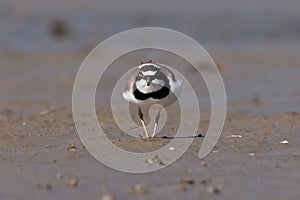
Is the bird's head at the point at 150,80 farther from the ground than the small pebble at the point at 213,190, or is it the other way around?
the bird's head at the point at 150,80

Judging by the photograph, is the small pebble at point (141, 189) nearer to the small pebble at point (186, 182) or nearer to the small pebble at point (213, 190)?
the small pebble at point (186, 182)

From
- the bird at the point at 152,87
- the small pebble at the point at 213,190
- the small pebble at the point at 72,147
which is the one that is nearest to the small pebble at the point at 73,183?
the small pebble at the point at 213,190

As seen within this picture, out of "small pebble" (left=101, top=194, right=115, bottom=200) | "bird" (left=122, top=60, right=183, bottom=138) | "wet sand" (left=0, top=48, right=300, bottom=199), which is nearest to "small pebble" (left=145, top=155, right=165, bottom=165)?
"wet sand" (left=0, top=48, right=300, bottom=199)

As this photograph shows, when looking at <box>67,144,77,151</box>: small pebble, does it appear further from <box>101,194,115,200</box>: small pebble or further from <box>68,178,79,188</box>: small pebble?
<box>101,194,115,200</box>: small pebble

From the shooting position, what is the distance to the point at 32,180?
593cm

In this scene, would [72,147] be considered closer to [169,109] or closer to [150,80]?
[150,80]

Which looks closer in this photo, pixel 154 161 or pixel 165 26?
pixel 154 161

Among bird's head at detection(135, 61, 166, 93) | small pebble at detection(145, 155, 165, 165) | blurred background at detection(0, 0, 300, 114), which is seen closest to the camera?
small pebble at detection(145, 155, 165, 165)

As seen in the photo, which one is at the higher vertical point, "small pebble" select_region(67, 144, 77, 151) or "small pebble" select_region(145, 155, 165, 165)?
"small pebble" select_region(67, 144, 77, 151)

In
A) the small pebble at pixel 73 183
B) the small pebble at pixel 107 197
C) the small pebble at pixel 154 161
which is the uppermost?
the small pebble at pixel 154 161

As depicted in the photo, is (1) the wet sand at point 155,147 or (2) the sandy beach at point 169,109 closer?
(1) the wet sand at point 155,147

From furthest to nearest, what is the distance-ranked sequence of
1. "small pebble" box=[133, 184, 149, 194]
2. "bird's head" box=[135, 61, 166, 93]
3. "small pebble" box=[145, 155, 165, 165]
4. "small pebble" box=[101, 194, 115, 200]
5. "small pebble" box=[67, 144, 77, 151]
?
"small pebble" box=[67, 144, 77, 151] < "bird's head" box=[135, 61, 166, 93] < "small pebble" box=[145, 155, 165, 165] < "small pebble" box=[133, 184, 149, 194] < "small pebble" box=[101, 194, 115, 200]

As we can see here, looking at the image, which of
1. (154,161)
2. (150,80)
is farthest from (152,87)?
(154,161)

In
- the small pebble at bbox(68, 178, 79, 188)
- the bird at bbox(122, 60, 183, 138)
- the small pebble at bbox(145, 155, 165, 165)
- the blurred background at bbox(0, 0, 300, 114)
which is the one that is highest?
the blurred background at bbox(0, 0, 300, 114)
